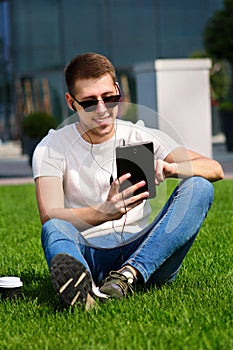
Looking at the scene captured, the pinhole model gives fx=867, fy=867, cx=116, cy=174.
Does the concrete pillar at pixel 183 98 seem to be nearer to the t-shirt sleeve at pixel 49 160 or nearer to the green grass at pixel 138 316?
the green grass at pixel 138 316

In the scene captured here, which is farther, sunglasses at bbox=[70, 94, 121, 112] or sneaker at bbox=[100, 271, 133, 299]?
sneaker at bbox=[100, 271, 133, 299]

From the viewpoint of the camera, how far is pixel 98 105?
3.97 metres

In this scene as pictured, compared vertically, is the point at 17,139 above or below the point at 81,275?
below

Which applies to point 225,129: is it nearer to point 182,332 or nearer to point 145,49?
point 145,49

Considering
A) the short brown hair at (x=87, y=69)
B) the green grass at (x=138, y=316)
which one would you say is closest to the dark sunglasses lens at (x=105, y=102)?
the short brown hair at (x=87, y=69)

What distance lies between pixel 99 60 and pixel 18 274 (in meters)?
1.69

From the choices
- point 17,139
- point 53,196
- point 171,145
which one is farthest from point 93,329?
point 17,139

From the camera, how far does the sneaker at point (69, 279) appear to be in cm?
384

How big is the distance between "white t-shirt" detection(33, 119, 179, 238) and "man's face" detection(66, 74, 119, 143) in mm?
113

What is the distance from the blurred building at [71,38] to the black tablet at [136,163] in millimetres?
17732

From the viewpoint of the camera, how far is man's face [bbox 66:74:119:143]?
3.98 metres

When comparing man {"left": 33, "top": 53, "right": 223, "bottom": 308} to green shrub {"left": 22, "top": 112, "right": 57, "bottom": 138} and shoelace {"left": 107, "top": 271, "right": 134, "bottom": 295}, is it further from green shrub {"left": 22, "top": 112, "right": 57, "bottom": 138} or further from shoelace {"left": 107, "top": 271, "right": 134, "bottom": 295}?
green shrub {"left": 22, "top": 112, "right": 57, "bottom": 138}

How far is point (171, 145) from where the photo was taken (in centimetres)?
422

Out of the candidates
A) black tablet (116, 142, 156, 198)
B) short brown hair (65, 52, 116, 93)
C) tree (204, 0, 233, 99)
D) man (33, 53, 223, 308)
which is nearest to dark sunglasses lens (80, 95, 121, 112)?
man (33, 53, 223, 308)
